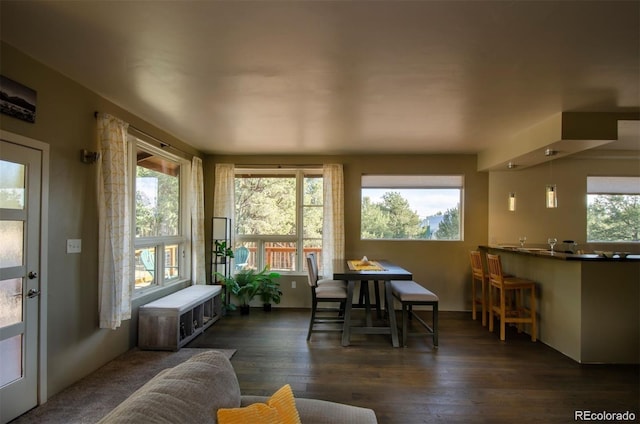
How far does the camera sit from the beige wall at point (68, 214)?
2.44m

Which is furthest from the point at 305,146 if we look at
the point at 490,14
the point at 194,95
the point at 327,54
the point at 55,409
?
the point at 55,409

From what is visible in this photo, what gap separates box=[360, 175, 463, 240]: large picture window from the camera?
538cm

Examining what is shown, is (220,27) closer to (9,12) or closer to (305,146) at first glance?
(9,12)

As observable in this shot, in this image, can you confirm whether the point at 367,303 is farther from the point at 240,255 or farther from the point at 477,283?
the point at 240,255

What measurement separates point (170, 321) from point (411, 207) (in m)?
3.83

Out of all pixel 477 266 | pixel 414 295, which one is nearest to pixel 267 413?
pixel 414 295

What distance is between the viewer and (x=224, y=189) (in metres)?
5.32

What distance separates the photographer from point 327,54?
7.23 ft

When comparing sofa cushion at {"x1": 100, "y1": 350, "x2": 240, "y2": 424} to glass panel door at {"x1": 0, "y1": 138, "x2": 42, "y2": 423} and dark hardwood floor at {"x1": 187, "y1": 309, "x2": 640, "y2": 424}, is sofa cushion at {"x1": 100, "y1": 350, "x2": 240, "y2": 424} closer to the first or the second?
dark hardwood floor at {"x1": 187, "y1": 309, "x2": 640, "y2": 424}

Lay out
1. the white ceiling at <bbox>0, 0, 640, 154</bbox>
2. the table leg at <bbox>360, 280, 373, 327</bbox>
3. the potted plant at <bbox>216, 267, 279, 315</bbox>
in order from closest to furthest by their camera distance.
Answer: the white ceiling at <bbox>0, 0, 640, 154</bbox>, the table leg at <bbox>360, 280, 373, 327</bbox>, the potted plant at <bbox>216, 267, 279, 315</bbox>

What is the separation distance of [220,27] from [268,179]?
12.0 feet

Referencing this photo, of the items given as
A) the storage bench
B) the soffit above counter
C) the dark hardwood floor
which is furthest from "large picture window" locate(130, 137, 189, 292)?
the soffit above counter

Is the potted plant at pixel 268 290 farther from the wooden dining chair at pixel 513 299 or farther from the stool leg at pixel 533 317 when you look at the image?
the stool leg at pixel 533 317

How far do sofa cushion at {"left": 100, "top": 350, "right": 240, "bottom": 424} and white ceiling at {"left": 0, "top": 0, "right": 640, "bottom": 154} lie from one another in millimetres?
1723
